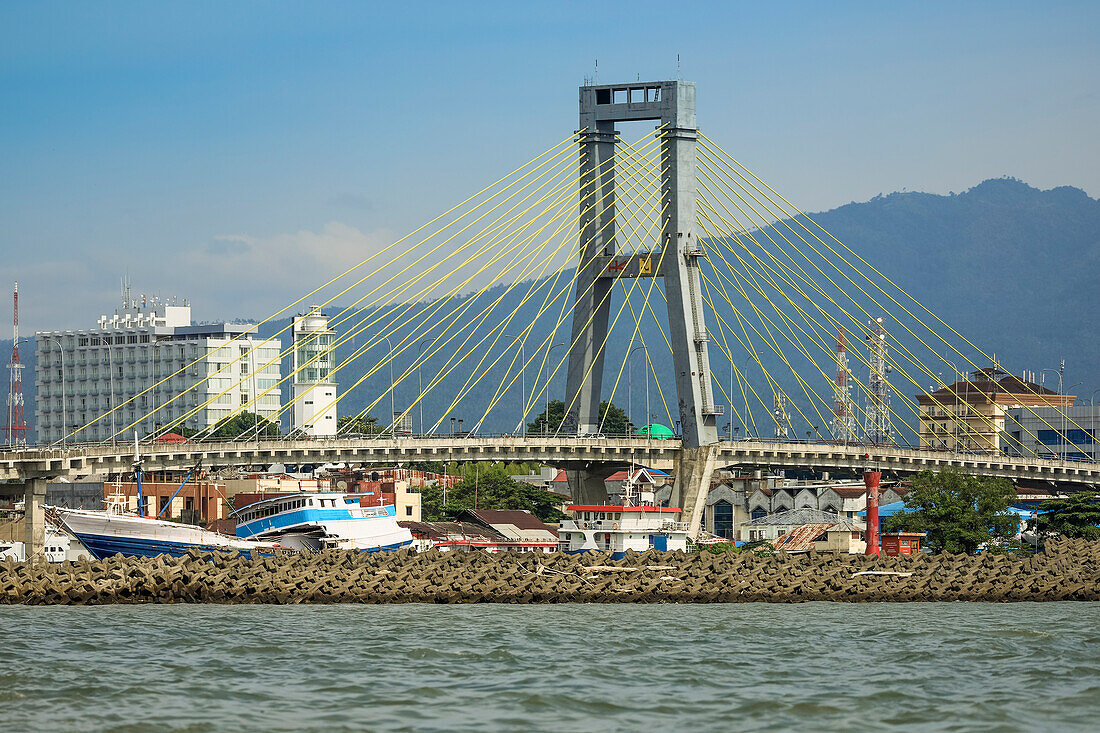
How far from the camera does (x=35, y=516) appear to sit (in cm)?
6650

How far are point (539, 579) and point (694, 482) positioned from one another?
26964 mm

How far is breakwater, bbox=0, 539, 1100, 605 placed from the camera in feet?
158

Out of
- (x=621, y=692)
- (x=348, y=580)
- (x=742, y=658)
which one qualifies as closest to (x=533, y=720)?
(x=621, y=692)

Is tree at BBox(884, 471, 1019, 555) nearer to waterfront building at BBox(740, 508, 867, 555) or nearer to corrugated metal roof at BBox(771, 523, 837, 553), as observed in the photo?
waterfront building at BBox(740, 508, 867, 555)

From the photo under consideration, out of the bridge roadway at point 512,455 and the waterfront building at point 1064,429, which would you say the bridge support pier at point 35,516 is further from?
the waterfront building at point 1064,429

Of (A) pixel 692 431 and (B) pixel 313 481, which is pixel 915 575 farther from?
(B) pixel 313 481

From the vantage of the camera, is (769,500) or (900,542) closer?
(900,542)

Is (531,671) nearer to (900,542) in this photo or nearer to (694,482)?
(900,542)

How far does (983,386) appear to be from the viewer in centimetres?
17150

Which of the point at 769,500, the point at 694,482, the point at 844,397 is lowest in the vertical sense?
the point at 769,500

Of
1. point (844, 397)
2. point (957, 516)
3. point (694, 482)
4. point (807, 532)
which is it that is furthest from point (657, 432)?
point (844, 397)

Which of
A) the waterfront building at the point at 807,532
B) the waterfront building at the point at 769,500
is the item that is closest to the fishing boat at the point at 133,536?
the waterfront building at the point at 807,532

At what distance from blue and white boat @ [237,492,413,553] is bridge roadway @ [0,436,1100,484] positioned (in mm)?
4634

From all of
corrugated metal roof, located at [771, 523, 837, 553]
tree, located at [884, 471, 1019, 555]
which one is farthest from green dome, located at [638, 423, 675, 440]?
tree, located at [884, 471, 1019, 555]
